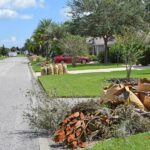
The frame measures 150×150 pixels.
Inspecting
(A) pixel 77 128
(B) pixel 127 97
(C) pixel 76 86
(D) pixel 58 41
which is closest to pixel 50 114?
(A) pixel 77 128

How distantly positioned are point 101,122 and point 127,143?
1067mm

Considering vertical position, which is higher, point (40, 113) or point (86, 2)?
point (86, 2)

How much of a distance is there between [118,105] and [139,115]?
70cm

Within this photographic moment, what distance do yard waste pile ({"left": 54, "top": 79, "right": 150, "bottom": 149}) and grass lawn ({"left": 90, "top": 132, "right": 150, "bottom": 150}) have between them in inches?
9.2

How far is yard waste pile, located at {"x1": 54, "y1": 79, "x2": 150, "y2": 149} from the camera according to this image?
336 inches

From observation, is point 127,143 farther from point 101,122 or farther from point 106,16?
point 106,16

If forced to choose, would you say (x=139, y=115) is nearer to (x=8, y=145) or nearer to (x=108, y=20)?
(x=8, y=145)

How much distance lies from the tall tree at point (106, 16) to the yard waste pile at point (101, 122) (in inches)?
1618

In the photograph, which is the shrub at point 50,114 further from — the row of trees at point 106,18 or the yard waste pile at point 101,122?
the row of trees at point 106,18

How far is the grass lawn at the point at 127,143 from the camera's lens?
25.0ft

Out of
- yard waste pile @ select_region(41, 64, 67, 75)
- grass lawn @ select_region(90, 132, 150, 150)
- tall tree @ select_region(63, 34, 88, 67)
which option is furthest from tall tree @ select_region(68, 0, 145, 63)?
grass lawn @ select_region(90, 132, 150, 150)

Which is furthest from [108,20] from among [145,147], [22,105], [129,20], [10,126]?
[145,147]

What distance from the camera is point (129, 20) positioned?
170ft

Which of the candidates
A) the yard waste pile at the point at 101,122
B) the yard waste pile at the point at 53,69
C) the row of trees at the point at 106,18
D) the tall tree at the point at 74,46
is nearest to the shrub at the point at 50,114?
the yard waste pile at the point at 101,122
